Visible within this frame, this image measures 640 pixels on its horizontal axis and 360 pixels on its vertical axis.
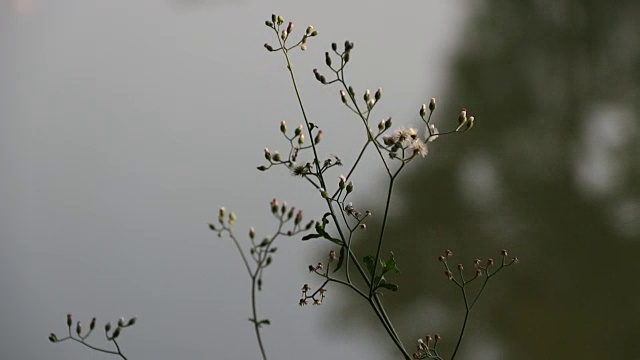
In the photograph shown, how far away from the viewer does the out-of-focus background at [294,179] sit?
1.28m

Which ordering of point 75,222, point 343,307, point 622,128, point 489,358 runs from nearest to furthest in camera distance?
point 75,222 < point 343,307 < point 489,358 < point 622,128

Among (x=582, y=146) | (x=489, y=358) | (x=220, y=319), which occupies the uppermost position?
(x=582, y=146)

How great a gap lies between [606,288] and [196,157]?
85cm

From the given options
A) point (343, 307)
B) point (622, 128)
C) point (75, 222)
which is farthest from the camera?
point (622, 128)

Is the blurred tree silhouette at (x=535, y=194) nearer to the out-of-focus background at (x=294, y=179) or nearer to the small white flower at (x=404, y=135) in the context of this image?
the out-of-focus background at (x=294, y=179)

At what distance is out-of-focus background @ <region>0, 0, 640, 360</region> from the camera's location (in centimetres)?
128

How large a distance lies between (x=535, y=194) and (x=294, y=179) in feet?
1.62

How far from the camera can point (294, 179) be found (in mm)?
1397

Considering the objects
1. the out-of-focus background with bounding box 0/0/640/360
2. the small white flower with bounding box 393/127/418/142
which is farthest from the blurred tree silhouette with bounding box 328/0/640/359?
the small white flower with bounding box 393/127/418/142

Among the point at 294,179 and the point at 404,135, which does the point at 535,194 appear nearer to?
the point at 294,179

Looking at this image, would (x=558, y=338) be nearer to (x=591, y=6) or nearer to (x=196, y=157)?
(x=591, y=6)

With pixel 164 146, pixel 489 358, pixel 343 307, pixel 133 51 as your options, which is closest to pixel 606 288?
pixel 489 358

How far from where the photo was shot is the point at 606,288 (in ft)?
5.19

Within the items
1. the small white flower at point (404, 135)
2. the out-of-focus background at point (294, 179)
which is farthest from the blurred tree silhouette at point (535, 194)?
the small white flower at point (404, 135)
